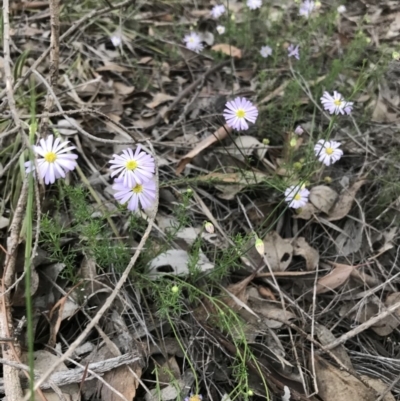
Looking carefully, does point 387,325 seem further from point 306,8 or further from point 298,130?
point 306,8

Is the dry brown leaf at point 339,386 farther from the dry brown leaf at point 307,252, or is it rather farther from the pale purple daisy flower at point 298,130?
the pale purple daisy flower at point 298,130

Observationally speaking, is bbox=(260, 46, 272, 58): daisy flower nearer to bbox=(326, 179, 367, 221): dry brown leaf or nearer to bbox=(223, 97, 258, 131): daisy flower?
bbox=(223, 97, 258, 131): daisy flower

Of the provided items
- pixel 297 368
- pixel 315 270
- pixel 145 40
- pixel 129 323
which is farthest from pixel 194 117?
pixel 297 368

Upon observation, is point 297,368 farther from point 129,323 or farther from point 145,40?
point 145,40

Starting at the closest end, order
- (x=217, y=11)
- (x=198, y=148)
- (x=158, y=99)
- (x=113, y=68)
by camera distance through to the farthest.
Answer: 1. (x=198, y=148)
2. (x=158, y=99)
3. (x=113, y=68)
4. (x=217, y=11)

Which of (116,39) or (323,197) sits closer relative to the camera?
(323,197)

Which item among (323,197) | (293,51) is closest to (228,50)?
(293,51)

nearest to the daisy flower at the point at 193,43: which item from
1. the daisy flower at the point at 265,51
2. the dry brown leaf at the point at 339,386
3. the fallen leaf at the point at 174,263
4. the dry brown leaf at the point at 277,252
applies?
the daisy flower at the point at 265,51
